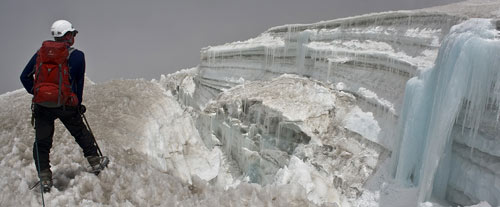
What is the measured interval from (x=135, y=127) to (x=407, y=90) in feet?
33.0

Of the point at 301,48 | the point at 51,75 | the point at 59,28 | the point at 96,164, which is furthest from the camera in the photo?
the point at 301,48

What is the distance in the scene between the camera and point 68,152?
5.09 meters

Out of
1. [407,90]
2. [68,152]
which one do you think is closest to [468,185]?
[407,90]

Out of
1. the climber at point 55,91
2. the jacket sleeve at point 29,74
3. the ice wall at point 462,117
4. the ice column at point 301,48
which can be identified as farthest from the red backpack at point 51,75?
the ice column at point 301,48

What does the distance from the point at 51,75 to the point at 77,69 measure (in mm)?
326

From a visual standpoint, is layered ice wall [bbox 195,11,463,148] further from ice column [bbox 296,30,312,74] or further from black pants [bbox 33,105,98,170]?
black pants [bbox 33,105,98,170]

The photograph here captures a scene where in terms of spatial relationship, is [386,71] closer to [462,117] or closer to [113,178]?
[462,117]

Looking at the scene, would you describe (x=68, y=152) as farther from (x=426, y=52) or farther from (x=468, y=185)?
(x=426, y=52)

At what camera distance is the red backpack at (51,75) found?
392cm

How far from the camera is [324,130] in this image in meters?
16.0

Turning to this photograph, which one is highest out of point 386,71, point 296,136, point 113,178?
point 386,71

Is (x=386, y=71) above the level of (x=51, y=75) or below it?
below

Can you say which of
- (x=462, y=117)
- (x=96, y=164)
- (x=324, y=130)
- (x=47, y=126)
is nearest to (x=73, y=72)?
(x=47, y=126)

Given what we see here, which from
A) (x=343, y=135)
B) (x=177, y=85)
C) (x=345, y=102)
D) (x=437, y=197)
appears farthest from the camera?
(x=177, y=85)
